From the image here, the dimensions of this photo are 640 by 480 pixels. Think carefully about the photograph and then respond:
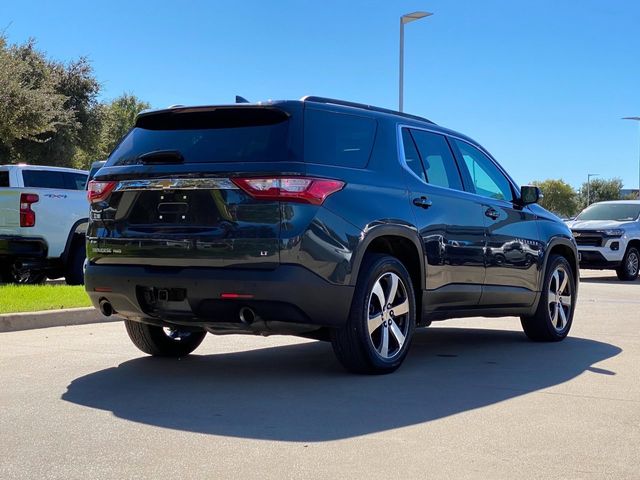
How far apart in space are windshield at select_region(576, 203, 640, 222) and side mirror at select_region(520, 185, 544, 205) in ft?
44.8

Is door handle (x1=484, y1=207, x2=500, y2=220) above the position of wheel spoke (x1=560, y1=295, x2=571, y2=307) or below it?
above

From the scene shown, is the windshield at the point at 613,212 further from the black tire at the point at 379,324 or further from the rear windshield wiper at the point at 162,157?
the rear windshield wiper at the point at 162,157

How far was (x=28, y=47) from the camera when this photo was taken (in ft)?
106

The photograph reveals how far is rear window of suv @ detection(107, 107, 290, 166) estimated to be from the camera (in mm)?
5988

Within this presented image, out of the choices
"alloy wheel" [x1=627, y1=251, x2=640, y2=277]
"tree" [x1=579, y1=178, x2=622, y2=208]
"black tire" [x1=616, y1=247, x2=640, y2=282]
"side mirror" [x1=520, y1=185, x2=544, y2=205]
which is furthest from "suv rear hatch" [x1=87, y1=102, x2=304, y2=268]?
"tree" [x1=579, y1=178, x2=622, y2=208]

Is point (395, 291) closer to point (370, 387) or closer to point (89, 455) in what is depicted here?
point (370, 387)

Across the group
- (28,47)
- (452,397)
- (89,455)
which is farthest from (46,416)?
(28,47)

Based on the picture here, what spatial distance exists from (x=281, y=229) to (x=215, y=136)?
0.91 m

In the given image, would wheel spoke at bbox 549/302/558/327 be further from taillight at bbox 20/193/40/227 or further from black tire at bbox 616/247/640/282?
black tire at bbox 616/247/640/282

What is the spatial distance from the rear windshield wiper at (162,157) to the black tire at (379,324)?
1.45 metres

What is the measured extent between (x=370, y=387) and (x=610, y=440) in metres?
1.73

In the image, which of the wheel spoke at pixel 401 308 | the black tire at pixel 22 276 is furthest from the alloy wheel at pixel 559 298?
the black tire at pixel 22 276

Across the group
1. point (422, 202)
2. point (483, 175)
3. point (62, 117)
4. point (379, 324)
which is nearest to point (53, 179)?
point (483, 175)

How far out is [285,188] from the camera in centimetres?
575
